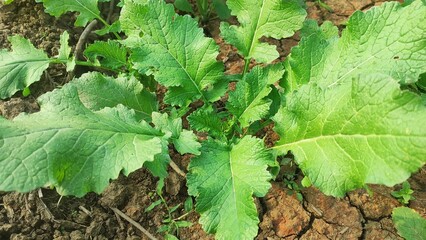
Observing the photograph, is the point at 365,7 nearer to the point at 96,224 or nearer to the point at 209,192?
the point at 209,192

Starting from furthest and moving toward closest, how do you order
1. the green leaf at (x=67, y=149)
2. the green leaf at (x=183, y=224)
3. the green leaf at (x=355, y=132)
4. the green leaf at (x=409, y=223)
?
the green leaf at (x=183, y=224) → the green leaf at (x=409, y=223) → the green leaf at (x=67, y=149) → the green leaf at (x=355, y=132)

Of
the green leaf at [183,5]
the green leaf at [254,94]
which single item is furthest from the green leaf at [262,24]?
the green leaf at [183,5]

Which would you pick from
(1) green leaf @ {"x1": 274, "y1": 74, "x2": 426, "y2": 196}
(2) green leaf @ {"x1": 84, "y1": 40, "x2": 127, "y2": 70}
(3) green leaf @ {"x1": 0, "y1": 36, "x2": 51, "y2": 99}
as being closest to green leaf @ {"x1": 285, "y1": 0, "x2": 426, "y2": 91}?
(1) green leaf @ {"x1": 274, "y1": 74, "x2": 426, "y2": 196}

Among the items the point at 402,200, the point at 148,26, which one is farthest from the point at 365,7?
the point at 148,26

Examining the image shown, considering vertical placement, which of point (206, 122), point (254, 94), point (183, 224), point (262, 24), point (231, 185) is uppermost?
point (262, 24)

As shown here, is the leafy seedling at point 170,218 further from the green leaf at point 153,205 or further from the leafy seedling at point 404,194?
the leafy seedling at point 404,194

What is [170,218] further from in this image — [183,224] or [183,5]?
[183,5]

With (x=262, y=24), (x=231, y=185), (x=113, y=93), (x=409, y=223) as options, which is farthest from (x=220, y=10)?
(x=409, y=223)
